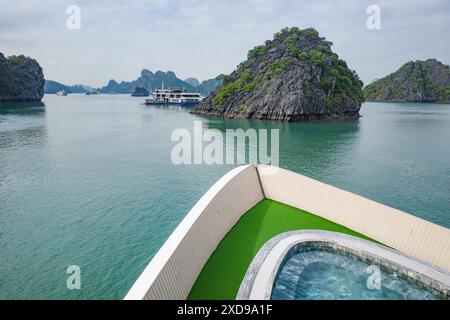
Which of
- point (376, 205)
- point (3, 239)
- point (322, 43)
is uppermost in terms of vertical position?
point (322, 43)

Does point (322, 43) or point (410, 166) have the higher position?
point (322, 43)

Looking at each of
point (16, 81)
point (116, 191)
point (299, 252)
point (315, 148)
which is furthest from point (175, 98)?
point (299, 252)

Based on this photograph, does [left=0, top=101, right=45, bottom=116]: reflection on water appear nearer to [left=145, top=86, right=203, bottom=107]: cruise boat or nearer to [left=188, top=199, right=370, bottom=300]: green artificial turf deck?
[left=145, top=86, right=203, bottom=107]: cruise boat

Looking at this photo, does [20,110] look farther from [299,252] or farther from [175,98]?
[299,252]

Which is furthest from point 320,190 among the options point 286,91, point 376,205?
point 286,91

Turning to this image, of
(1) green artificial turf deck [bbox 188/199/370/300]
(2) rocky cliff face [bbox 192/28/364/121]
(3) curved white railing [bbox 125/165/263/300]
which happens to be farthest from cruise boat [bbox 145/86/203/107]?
(1) green artificial turf deck [bbox 188/199/370/300]

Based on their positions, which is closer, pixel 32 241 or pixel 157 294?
pixel 157 294

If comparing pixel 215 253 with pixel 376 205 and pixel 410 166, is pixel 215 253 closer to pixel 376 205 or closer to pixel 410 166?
pixel 376 205

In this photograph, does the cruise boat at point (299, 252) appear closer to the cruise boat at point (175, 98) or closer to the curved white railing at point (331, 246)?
the curved white railing at point (331, 246)
